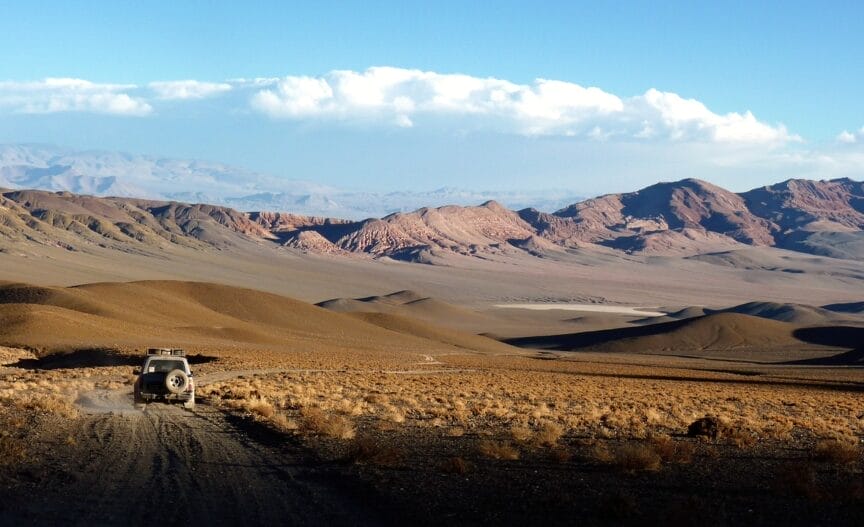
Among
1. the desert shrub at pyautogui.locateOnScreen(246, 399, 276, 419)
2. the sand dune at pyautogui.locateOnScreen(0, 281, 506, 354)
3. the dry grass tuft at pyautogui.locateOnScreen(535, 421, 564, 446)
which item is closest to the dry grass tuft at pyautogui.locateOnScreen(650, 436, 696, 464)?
the dry grass tuft at pyautogui.locateOnScreen(535, 421, 564, 446)

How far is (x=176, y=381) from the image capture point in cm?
2198

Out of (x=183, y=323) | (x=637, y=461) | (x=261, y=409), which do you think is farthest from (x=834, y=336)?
(x=637, y=461)

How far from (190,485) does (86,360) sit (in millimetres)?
37756

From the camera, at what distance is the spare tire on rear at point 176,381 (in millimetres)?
21859

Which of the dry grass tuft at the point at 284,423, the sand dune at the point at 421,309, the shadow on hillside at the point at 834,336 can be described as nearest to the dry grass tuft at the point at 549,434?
the dry grass tuft at the point at 284,423

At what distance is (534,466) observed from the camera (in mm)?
14578

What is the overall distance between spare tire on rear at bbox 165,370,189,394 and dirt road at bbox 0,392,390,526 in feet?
11.6

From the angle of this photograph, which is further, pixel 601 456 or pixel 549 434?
pixel 549 434

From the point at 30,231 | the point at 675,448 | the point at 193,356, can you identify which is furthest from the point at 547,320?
the point at 675,448

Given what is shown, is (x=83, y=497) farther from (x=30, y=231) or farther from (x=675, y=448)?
(x=30, y=231)

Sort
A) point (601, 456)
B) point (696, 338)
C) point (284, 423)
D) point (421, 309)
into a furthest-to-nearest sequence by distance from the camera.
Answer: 1. point (421, 309)
2. point (696, 338)
3. point (284, 423)
4. point (601, 456)

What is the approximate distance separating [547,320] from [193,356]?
107 m

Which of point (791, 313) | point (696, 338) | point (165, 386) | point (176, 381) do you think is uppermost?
point (176, 381)

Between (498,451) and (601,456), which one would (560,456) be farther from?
(498,451)
